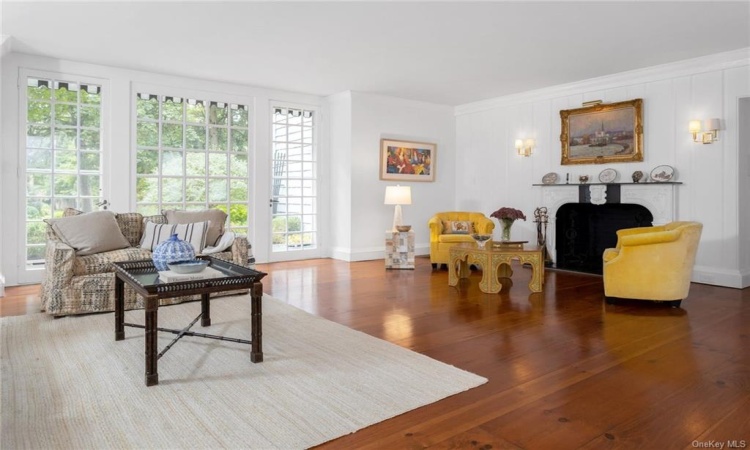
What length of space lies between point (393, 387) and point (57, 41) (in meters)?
5.19

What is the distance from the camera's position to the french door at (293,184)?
7598mm

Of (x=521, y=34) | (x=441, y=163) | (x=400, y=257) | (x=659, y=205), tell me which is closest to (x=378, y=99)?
(x=441, y=163)

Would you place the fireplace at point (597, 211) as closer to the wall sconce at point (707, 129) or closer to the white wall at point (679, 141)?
the white wall at point (679, 141)

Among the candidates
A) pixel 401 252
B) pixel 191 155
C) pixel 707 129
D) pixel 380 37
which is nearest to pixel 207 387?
pixel 380 37

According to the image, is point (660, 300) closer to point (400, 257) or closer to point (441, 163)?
point (400, 257)

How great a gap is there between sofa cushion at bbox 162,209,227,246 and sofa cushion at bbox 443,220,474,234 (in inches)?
133

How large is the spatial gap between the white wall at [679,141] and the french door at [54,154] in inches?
235

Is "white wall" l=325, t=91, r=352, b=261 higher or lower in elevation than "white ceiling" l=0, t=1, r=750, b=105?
lower

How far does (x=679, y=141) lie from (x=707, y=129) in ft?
1.35

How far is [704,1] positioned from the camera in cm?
407

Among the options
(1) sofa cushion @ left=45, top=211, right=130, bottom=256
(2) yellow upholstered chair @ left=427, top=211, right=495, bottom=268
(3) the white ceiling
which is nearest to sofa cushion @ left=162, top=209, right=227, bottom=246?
(1) sofa cushion @ left=45, top=211, right=130, bottom=256

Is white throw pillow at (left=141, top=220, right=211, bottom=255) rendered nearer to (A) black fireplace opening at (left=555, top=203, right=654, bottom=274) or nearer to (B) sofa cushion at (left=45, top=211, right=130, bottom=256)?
(B) sofa cushion at (left=45, top=211, right=130, bottom=256)

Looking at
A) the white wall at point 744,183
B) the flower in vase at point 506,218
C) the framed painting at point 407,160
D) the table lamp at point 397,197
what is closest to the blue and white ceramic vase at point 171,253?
the flower in vase at point 506,218

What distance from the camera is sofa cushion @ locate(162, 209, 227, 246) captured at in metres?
5.16
